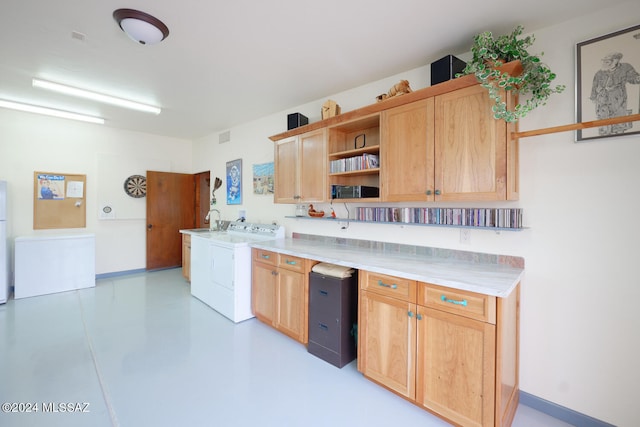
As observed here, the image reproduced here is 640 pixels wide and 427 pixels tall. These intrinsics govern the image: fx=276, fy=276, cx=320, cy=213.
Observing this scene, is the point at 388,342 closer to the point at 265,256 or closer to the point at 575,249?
the point at 575,249

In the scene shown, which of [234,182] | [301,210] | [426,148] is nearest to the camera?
[426,148]

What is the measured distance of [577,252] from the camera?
72.4 inches

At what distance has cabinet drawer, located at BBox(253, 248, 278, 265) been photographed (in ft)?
9.91

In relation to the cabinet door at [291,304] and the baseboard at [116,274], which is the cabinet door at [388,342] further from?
the baseboard at [116,274]

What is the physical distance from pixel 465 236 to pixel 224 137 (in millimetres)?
4367

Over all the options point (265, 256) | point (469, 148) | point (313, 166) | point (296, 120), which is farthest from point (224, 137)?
point (469, 148)

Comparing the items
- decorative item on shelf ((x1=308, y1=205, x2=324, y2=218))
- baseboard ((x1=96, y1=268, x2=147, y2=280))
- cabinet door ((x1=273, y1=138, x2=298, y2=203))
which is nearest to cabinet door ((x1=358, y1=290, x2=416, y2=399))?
decorative item on shelf ((x1=308, y1=205, x2=324, y2=218))

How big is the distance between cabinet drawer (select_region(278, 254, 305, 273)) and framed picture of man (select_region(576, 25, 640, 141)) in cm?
233

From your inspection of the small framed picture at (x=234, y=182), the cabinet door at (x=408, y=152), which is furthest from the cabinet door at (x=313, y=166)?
the small framed picture at (x=234, y=182)

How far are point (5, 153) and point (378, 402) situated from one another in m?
6.00

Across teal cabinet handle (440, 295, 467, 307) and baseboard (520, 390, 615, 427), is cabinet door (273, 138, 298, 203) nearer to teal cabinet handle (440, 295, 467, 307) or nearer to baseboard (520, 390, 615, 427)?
teal cabinet handle (440, 295, 467, 307)

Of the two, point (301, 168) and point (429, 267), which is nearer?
point (429, 267)

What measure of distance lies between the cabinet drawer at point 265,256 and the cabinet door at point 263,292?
5cm

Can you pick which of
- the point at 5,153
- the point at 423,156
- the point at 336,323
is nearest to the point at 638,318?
the point at 423,156
